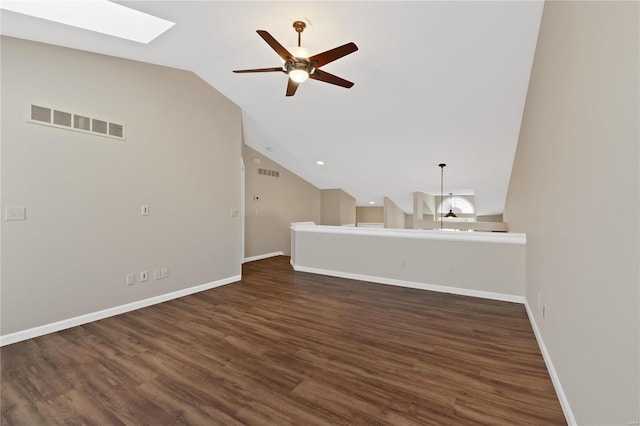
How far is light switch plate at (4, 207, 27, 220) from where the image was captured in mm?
2601

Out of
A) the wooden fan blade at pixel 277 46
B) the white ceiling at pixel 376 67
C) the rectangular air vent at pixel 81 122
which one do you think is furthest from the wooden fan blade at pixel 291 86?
the rectangular air vent at pixel 81 122

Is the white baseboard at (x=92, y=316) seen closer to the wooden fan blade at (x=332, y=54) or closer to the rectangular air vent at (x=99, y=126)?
the rectangular air vent at (x=99, y=126)

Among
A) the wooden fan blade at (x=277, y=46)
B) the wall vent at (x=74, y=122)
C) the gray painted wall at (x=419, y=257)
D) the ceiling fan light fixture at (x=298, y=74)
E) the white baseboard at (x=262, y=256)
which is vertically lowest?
the white baseboard at (x=262, y=256)

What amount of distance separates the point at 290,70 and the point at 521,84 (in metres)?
2.85

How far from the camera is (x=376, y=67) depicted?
3.47 m

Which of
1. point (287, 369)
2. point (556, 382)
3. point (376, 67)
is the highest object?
point (376, 67)

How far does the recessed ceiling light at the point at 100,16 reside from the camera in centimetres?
239

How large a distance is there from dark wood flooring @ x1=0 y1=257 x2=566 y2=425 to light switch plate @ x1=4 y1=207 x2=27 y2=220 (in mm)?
1201

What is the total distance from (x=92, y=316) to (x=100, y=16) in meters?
3.17

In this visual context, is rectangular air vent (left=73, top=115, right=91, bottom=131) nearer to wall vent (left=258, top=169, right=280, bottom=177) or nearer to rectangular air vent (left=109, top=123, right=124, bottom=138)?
rectangular air vent (left=109, top=123, right=124, bottom=138)

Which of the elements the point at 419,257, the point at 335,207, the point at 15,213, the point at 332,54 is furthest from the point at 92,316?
the point at 335,207

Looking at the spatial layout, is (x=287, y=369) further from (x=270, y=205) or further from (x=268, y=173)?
(x=268, y=173)

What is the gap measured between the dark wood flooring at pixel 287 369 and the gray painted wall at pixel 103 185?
491 millimetres

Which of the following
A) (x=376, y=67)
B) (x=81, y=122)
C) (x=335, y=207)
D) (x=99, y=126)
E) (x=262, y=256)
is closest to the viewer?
(x=81, y=122)
